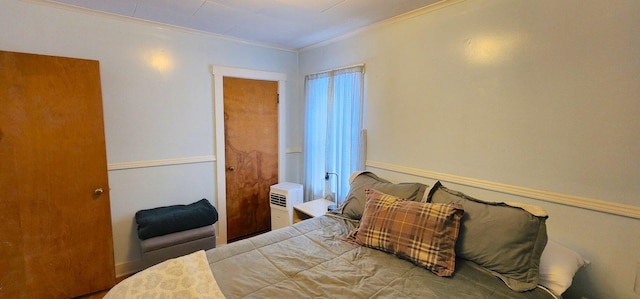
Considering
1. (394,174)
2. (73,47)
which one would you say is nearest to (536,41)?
(394,174)

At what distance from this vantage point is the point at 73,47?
2299 mm

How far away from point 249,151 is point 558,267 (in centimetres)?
295

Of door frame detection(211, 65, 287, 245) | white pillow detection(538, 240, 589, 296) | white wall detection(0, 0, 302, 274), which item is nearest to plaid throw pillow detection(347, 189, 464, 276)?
white pillow detection(538, 240, 589, 296)

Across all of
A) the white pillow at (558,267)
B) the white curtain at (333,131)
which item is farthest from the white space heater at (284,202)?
the white pillow at (558,267)

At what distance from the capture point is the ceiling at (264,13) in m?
2.15

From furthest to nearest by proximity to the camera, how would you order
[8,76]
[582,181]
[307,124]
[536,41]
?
[307,124] → [8,76] → [536,41] → [582,181]

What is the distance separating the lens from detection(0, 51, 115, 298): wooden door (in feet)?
6.56

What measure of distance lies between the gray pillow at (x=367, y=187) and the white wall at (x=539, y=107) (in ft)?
0.97

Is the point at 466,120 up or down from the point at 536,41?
down

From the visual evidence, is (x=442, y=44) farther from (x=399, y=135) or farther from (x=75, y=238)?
(x=75, y=238)

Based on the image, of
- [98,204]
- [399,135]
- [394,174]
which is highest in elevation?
[399,135]

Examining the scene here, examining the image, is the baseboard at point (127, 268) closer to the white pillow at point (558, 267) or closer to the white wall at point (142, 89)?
the white wall at point (142, 89)

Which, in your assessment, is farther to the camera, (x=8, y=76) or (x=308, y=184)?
(x=308, y=184)

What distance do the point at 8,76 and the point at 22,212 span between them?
3.26ft
